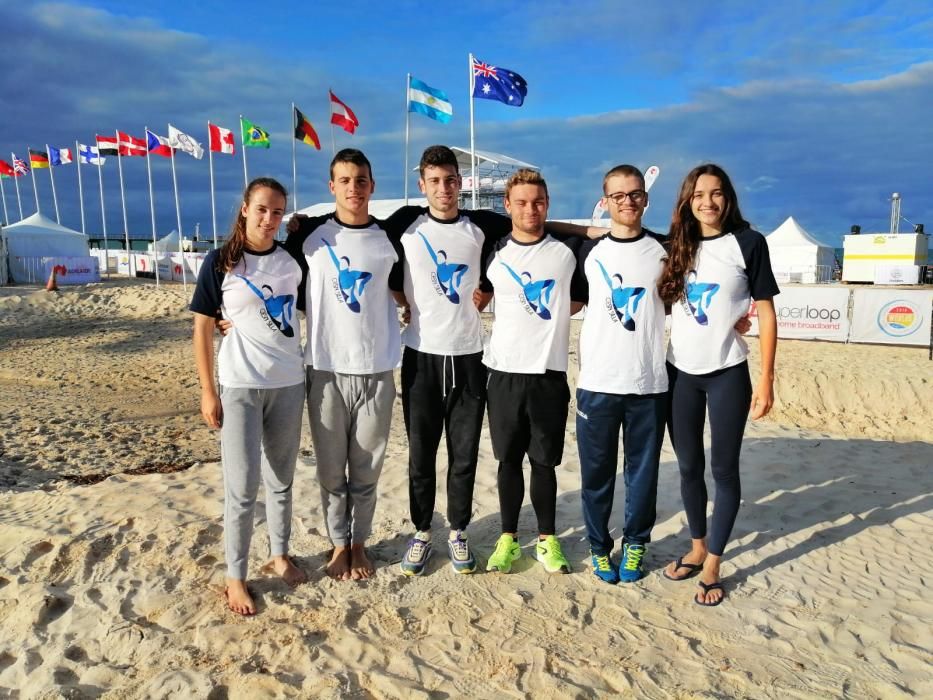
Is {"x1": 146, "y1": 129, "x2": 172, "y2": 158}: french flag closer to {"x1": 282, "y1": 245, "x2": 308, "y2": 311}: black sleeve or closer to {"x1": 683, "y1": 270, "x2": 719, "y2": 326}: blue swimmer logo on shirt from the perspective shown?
{"x1": 282, "y1": 245, "x2": 308, "y2": 311}: black sleeve

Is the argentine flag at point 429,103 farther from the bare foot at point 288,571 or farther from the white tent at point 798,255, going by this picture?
the white tent at point 798,255

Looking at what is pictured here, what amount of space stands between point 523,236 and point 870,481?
13.0 feet

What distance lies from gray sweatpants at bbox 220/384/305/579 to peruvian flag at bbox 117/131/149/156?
77.6ft

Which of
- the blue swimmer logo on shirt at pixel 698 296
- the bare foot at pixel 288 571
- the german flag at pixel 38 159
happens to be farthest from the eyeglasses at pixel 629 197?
the german flag at pixel 38 159

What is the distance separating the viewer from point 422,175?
Answer: 322cm

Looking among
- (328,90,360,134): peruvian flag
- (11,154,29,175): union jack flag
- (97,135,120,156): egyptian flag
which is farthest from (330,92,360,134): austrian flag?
(11,154,29,175): union jack flag

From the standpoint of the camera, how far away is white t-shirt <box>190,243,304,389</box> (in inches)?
116

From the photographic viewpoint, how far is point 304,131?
2058 cm

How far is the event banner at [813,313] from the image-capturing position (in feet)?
39.5

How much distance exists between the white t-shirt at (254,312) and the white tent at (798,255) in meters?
27.6

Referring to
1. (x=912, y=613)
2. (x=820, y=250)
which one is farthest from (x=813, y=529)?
(x=820, y=250)

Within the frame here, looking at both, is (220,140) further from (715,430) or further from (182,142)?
(715,430)

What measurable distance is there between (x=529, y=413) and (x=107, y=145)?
Result: 2570 cm

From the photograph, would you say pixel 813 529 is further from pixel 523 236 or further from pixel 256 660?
pixel 256 660
